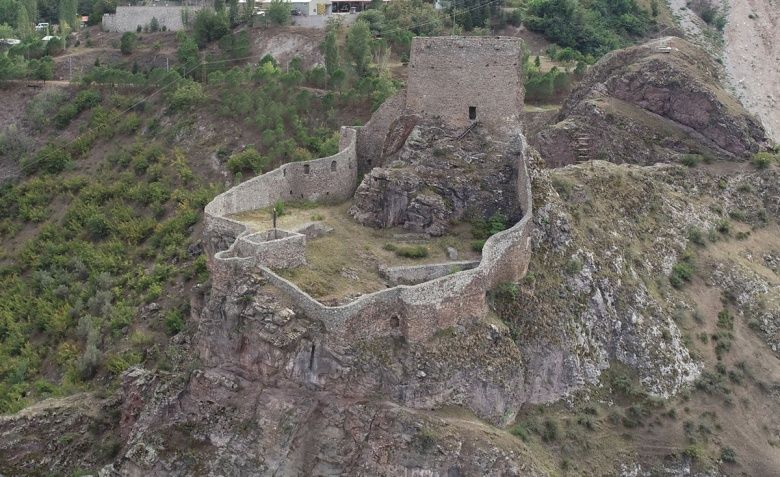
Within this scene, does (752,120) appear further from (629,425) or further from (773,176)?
(629,425)

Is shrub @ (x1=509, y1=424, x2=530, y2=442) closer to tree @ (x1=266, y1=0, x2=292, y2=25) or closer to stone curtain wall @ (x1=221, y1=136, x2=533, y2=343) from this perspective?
stone curtain wall @ (x1=221, y1=136, x2=533, y2=343)

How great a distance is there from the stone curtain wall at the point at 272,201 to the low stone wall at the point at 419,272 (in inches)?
139

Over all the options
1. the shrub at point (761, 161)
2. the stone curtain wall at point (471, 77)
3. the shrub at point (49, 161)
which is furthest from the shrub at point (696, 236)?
the shrub at point (49, 161)

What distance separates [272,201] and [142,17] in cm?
5223

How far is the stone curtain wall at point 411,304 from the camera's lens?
35.4 meters

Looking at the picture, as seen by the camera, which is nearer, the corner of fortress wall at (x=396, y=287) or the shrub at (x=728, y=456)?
the corner of fortress wall at (x=396, y=287)

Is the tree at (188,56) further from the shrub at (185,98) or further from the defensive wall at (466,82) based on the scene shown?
the defensive wall at (466,82)

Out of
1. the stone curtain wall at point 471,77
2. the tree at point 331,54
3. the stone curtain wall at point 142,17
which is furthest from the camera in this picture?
the stone curtain wall at point 142,17

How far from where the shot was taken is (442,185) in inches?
1743

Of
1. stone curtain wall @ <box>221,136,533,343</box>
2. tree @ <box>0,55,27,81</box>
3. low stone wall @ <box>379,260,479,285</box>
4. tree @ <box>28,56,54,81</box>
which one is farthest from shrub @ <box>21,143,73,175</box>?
low stone wall @ <box>379,260,479,285</box>

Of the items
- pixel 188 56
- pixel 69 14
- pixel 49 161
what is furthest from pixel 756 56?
pixel 69 14

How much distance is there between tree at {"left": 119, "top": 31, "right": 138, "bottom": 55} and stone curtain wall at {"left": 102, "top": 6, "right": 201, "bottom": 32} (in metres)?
5.75

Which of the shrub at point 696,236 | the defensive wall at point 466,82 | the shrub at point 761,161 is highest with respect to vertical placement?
the defensive wall at point 466,82

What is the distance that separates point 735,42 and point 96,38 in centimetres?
5672
